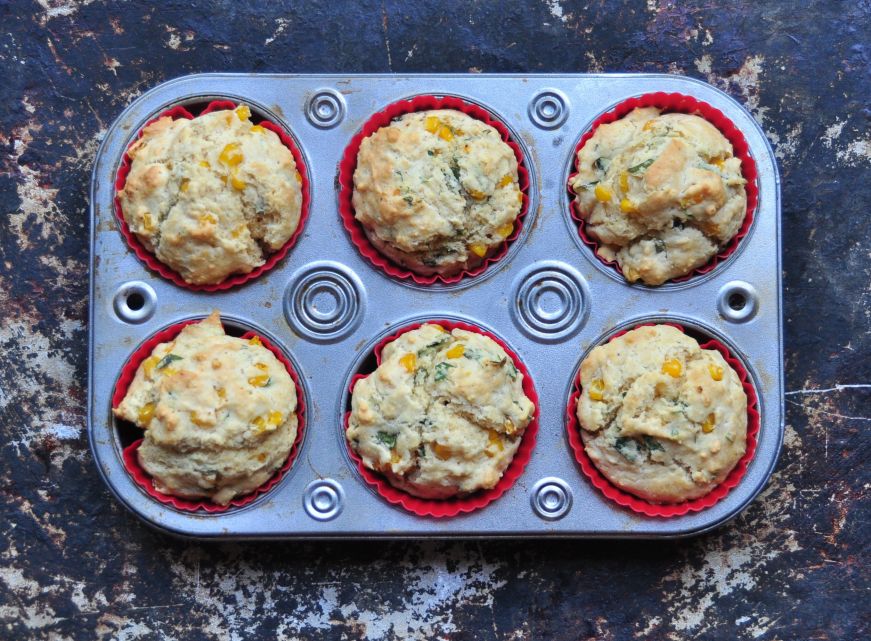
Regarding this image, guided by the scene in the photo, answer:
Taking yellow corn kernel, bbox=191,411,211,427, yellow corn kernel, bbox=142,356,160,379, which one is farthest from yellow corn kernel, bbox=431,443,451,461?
yellow corn kernel, bbox=142,356,160,379

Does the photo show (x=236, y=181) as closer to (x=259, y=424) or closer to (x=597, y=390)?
(x=259, y=424)

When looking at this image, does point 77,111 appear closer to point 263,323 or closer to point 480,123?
point 263,323

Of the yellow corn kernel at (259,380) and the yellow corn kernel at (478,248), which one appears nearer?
the yellow corn kernel at (259,380)

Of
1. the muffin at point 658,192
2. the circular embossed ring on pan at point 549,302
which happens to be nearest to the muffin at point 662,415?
the circular embossed ring on pan at point 549,302

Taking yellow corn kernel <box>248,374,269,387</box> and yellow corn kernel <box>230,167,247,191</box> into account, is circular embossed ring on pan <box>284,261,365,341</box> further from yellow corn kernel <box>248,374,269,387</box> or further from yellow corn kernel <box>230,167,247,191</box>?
yellow corn kernel <box>230,167,247,191</box>

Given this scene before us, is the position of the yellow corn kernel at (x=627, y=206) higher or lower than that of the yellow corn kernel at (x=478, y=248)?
higher

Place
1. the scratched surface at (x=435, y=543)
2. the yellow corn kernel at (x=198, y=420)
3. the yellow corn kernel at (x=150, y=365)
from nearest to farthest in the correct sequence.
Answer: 1. the yellow corn kernel at (x=198, y=420)
2. the yellow corn kernel at (x=150, y=365)
3. the scratched surface at (x=435, y=543)

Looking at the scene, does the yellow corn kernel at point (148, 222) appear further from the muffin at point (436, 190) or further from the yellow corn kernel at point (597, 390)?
the yellow corn kernel at point (597, 390)

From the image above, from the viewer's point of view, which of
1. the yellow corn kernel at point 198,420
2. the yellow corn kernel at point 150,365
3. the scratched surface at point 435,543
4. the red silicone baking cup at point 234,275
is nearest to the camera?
the yellow corn kernel at point 198,420
